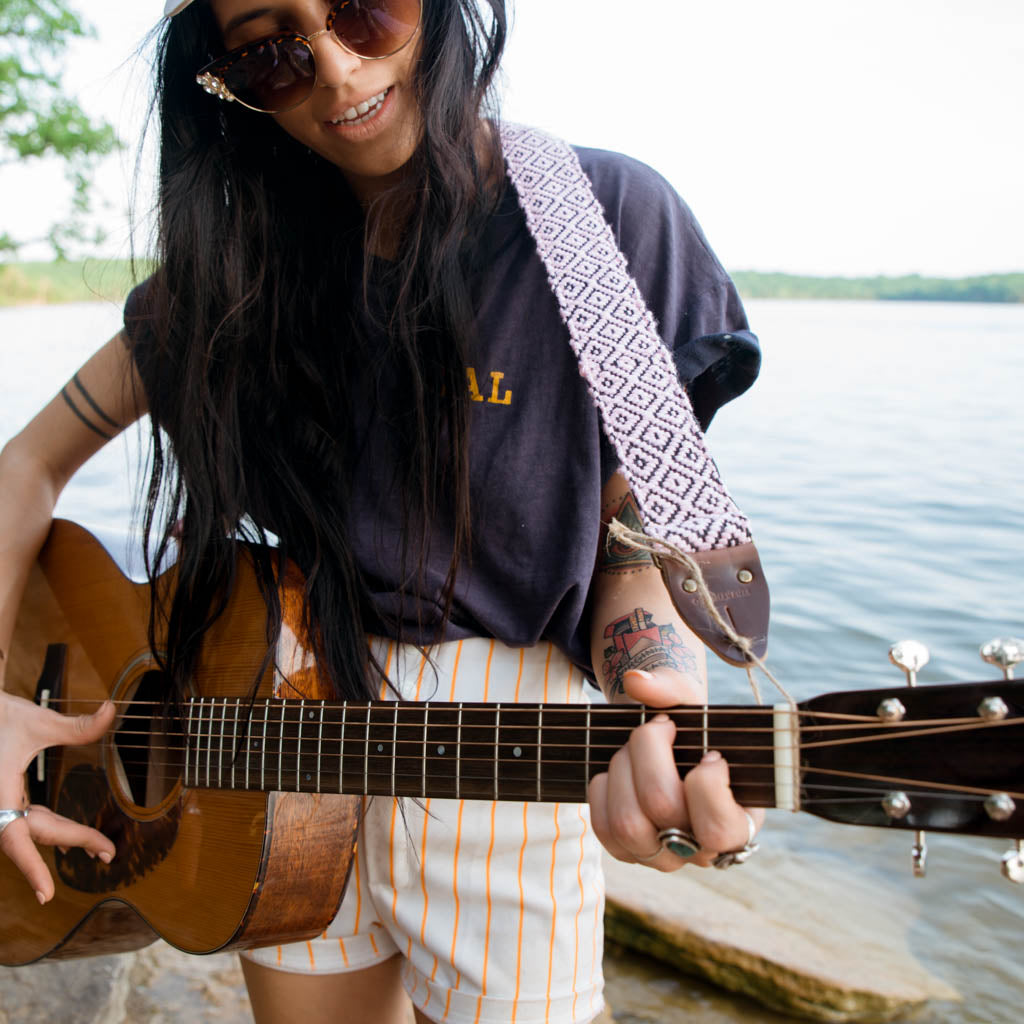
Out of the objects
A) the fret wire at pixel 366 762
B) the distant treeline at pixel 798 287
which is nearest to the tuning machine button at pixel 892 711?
the fret wire at pixel 366 762

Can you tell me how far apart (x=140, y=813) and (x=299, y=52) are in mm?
1365

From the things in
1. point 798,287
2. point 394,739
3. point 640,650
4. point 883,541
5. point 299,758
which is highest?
point 640,650

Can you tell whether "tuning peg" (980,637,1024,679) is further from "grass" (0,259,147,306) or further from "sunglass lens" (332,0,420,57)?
"grass" (0,259,147,306)

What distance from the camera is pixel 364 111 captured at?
60.9 inches

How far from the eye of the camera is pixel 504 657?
4.99 feet

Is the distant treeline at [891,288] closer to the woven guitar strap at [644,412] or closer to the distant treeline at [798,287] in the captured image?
the distant treeline at [798,287]

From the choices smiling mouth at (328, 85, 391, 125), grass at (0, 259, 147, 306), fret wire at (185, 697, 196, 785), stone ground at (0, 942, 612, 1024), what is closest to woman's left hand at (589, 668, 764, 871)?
fret wire at (185, 697, 196, 785)

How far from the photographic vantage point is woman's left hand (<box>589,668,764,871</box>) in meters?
1.07

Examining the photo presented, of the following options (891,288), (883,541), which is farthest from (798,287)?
(883,541)

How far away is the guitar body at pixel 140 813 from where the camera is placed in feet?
5.05

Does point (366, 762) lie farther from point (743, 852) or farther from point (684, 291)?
point (684, 291)

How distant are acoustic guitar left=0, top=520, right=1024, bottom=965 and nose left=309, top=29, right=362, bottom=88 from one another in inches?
33.1

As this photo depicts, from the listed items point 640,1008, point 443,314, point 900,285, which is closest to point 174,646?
point 443,314

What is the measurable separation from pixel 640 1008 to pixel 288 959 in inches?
58.1
